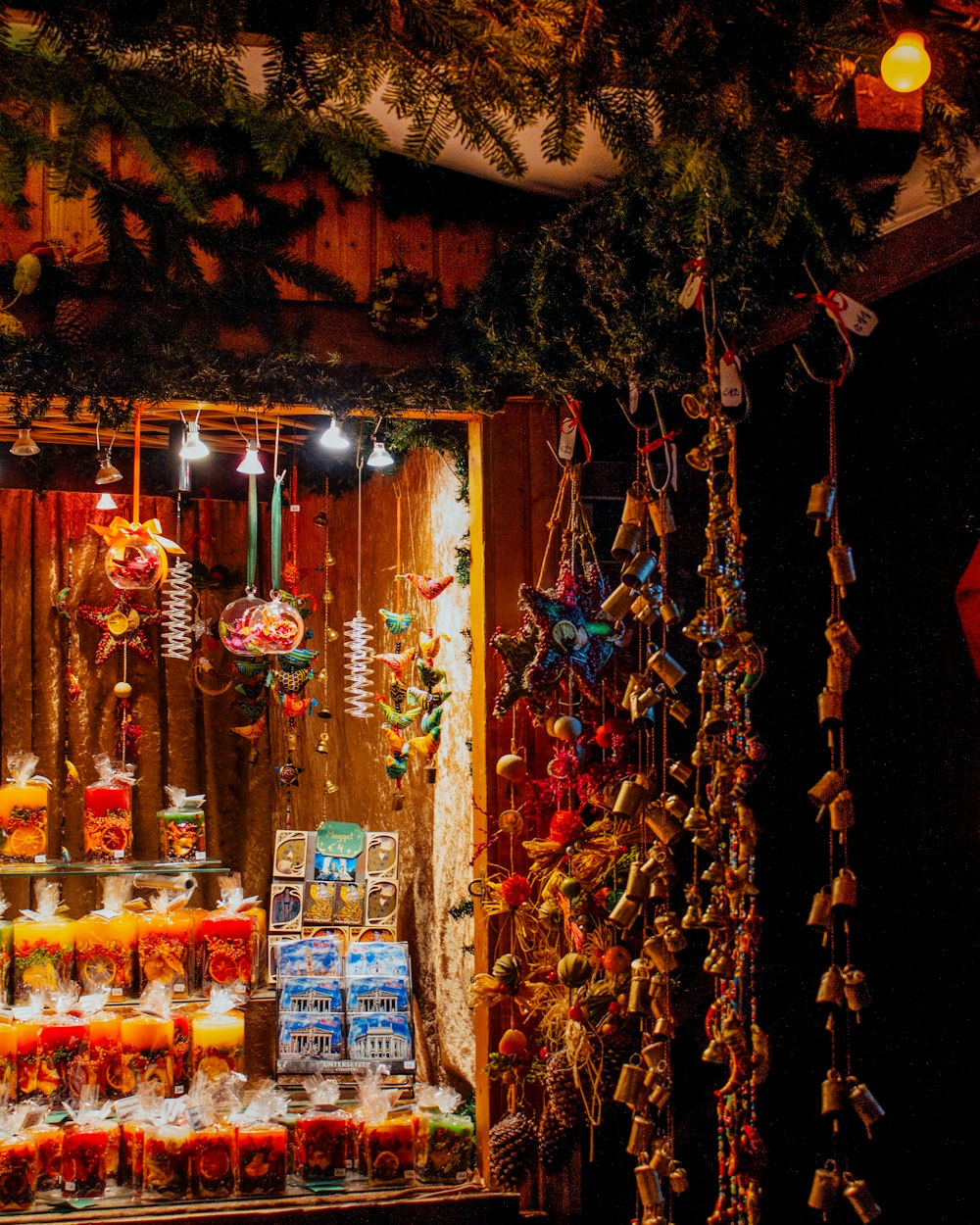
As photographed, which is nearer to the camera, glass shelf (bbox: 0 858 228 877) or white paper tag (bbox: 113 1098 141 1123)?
white paper tag (bbox: 113 1098 141 1123)

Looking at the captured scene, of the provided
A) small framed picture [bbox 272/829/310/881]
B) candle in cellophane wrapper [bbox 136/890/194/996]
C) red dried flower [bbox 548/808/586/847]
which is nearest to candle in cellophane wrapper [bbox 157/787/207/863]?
candle in cellophane wrapper [bbox 136/890/194/996]

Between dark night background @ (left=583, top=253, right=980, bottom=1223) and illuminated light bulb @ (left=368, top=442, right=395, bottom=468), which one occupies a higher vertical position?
illuminated light bulb @ (left=368, top=442, right=395, bottom=468)

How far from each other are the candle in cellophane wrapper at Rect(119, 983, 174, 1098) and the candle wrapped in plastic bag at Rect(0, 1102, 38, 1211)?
Result: 330mm

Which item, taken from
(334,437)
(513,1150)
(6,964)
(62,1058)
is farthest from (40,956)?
(334,437)

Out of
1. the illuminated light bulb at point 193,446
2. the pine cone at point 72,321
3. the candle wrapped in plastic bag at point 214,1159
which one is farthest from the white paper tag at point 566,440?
the candle wrapped in plastic bag at point 214,1159

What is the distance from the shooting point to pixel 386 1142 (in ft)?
10.7

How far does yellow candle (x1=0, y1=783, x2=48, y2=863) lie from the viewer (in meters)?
3.56

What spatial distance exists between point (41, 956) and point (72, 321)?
1.84 metres

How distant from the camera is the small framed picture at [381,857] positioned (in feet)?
12.9

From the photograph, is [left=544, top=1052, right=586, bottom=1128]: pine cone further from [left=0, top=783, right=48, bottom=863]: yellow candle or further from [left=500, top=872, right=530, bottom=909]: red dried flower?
[left=0, top=783, right=48, bottom=863]: yellow candle

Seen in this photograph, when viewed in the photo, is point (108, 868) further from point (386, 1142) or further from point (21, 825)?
point (386, 1142)

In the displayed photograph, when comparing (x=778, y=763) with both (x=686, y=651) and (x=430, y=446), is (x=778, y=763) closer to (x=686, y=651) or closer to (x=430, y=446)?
(x=686, y=651)

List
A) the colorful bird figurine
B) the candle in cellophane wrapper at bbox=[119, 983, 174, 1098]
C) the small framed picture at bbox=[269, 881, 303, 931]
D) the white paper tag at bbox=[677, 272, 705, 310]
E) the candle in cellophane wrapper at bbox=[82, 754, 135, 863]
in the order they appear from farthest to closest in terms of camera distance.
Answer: the small framed picture at bbox=[269, 881, 303, 931] → the candle in cellophane wrapper at bbox=[82, 754, 135, 863] → the colorful bird figurine → the candle in cellophane wrapper at bbox=[119, 983, 174, 1098] → the white paper tag at bbox=[677, 272, 705, 310]

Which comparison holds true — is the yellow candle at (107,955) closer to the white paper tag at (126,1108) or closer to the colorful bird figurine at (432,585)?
the white paper tag at (126,1108)
